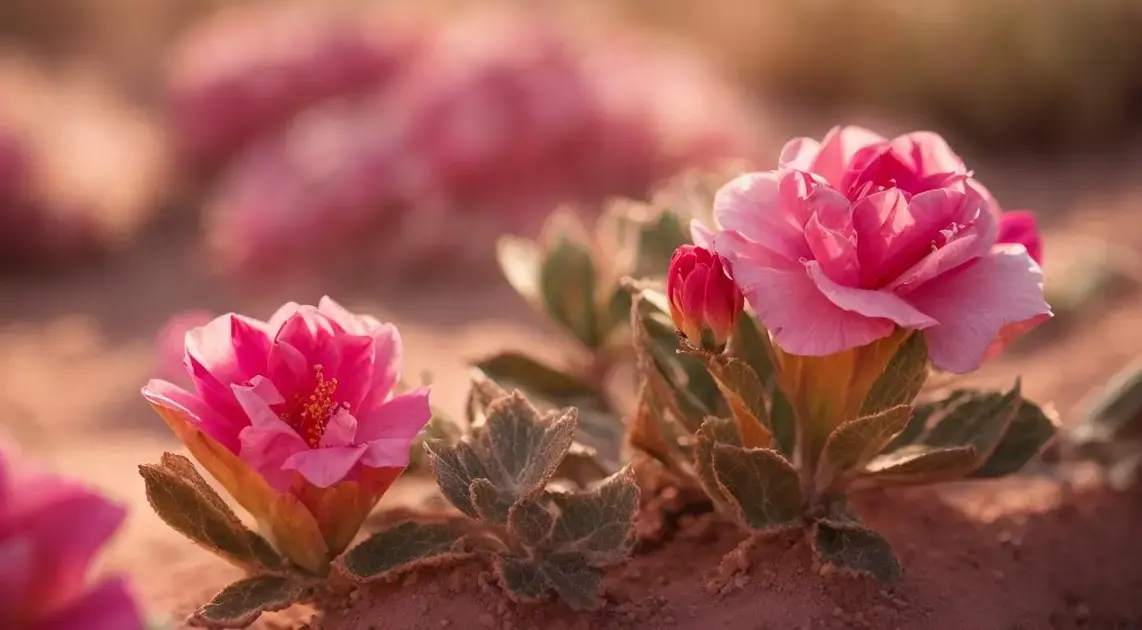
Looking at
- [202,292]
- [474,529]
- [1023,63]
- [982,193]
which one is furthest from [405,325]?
[1023,63]

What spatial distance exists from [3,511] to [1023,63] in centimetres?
412

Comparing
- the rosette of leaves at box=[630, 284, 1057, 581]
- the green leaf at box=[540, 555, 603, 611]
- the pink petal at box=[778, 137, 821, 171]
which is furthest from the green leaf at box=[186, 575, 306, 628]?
the pink petal at box=[778, 137, 821, 171]

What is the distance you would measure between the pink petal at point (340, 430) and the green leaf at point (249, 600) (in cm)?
15

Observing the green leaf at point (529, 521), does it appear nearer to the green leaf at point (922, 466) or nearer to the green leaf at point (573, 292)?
the green leaf at point (922, 466)

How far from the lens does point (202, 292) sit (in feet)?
11.5

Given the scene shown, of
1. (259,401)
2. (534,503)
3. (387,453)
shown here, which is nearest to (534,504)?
(534,503)

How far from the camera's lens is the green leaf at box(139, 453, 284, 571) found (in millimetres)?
956

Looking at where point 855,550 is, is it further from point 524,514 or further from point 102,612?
point 102,612

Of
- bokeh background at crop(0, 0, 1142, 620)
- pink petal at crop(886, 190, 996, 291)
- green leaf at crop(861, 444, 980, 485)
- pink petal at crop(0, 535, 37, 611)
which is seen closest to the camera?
pink petal at crop(0, 535, 37, 611)

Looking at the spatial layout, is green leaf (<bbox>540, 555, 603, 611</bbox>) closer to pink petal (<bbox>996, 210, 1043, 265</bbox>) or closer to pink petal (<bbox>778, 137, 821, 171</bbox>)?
pink petal (<bbox>778, 137, 821, 171</bbox>)

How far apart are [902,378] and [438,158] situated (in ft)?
8.41

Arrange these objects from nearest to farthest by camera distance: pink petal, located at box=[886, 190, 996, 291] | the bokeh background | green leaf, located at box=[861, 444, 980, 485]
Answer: pink petal, located at box=[886, 190, 996, 291], green leaf, located at box=[861, 444, 980, 485], the bokeh background

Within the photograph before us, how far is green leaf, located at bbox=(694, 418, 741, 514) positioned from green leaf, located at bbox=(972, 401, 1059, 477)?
27 cm

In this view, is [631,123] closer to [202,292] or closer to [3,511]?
[202,292]
